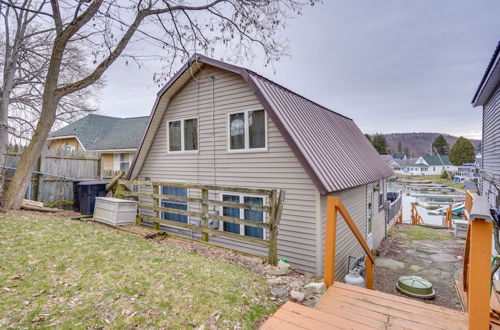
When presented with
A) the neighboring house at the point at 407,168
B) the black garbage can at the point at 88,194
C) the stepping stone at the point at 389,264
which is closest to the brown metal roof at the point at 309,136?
the black garbage can at the point at 88,194

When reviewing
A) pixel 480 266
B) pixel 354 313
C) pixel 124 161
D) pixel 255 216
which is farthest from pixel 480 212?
pixel 124 161

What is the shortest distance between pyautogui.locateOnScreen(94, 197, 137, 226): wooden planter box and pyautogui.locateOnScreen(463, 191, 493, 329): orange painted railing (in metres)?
7.23

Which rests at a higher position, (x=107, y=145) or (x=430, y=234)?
(x=107, y=145)

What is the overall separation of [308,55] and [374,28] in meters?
2.69

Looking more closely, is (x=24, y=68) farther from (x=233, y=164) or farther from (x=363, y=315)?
(x=363, y=315)

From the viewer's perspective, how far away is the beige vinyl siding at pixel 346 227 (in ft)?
21.1

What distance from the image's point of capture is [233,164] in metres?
7.89

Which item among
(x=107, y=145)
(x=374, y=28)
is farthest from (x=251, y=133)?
(x=107, y=145)

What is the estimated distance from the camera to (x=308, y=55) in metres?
10.8

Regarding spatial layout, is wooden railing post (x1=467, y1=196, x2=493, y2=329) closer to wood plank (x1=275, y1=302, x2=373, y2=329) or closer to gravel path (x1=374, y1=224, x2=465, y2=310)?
wood plank (x1=275, y1=302, x2=373, y2=329)

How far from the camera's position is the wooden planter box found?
23.6ft

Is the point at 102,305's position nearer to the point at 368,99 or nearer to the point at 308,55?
the point at 308,55

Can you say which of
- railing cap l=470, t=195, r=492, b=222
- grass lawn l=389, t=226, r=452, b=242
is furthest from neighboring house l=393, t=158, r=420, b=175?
railing cap l=470, t=195, r=492, b=222

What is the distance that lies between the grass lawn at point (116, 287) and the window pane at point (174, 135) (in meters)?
4.32
